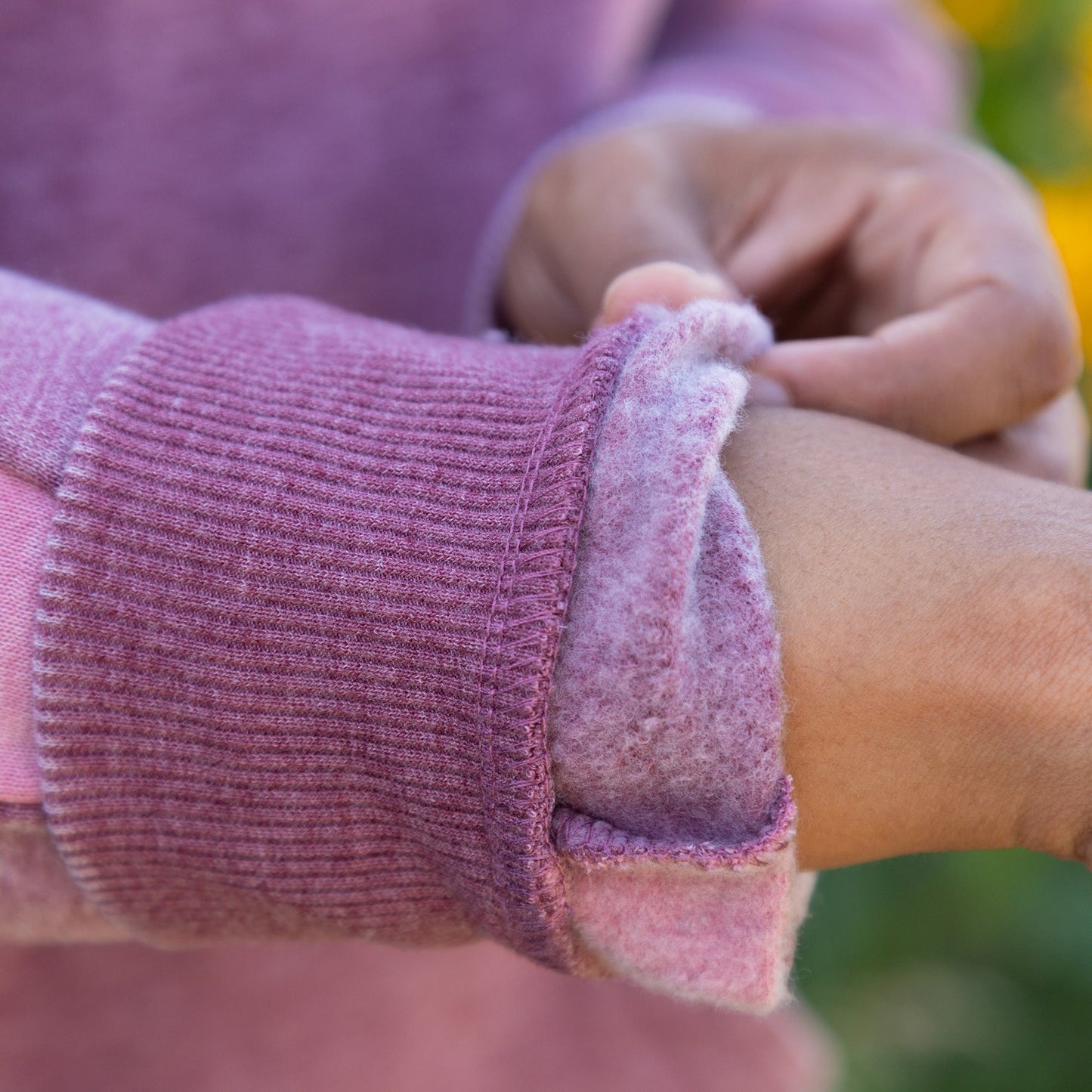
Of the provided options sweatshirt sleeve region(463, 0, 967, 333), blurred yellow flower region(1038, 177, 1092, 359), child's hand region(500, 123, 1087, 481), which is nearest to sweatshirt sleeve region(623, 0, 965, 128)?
sweatshirt sleeve region(463, 0, 967, 333)

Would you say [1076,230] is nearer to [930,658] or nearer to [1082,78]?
[1082,78]

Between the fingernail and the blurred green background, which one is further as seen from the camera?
the blurred green background

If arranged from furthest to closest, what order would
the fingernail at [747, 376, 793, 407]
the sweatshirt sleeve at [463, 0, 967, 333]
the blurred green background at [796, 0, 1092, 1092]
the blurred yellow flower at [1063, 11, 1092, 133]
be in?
the blurred yellow flower at [1063, 11, 1092, 133], the blurred green background at [796, 0, 1092, 1092], the sweatshirt sleeve at [463, 0, 967, 333], the fingernail at [747, 376, 793, 407]

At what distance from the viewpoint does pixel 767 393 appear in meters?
0.48

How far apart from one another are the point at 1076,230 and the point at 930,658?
1.18 m

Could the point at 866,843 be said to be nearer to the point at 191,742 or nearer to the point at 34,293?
the point at 191,742

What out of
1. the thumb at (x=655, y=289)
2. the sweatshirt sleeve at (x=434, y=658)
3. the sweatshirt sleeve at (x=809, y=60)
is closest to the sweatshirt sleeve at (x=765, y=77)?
the sweatshirt sleeve at (x=809, y=60)

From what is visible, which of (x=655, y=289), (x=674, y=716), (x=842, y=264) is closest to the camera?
(x=674, y=716)

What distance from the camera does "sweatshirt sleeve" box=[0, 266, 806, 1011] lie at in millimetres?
368

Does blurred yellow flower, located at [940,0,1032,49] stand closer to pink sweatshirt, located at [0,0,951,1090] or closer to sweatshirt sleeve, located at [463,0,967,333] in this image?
sweatshirt sleeve, located at [463,0,967,333]

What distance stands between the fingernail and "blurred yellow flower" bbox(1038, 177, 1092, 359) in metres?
0.98

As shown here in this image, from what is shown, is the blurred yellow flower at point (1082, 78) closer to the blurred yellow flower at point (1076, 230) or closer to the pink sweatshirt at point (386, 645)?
the blurred yellow flower at point (1076, 230)

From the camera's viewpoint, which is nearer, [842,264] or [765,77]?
[842,264]

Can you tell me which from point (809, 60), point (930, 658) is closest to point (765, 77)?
point (809, 60)
